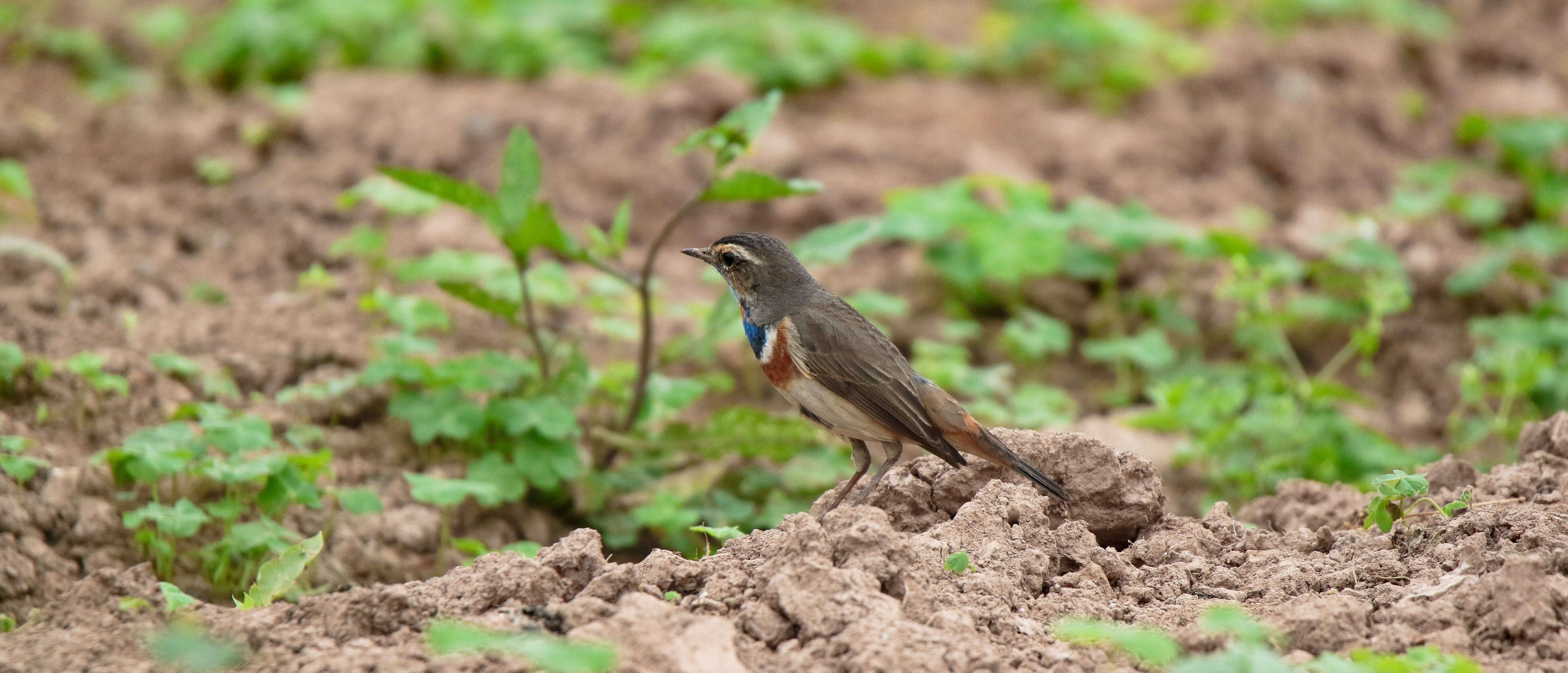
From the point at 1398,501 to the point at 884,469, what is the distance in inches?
61.0

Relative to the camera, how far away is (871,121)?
1026cm

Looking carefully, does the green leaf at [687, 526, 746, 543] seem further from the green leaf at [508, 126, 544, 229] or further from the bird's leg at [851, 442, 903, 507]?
the green leaf at [508, 126, 544, 229]

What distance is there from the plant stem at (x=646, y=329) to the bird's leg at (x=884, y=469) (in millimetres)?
1113

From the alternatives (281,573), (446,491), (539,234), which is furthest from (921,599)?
(539,234)

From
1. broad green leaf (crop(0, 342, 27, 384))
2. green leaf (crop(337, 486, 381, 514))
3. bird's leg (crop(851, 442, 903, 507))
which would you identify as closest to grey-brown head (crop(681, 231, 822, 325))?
bird's leg (crop(851, 442, 903, 507))

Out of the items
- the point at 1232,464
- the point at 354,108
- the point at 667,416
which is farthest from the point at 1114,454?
the point at 354,108

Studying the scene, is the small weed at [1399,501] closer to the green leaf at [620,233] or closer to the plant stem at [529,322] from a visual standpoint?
the green leaf at [620,233]

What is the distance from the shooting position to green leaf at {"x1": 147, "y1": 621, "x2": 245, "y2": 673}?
319 cm

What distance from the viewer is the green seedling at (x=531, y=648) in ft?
9.49

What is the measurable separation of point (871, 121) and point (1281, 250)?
3014 millimetres

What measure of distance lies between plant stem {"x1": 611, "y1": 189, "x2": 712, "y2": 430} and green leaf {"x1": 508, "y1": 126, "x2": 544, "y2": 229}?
501 mm

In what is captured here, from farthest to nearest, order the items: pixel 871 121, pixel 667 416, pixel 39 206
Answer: pixel 871 121
pixel 39 206
pixel 667 416

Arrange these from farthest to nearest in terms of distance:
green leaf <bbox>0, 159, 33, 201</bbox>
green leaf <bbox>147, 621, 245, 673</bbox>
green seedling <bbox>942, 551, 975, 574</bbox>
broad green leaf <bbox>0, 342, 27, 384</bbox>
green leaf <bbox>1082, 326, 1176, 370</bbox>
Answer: green leaf <bbox>1082, 326, 1176, 370</bbox> → green leaf <bbox>0, 159, 33, 201</bbox> → broad green leaf <bbox>0, 342, 27, 384</bbox> → green seedling <bbox>942, 551, 975, 574</bbox> → green leaf <bbox>147, 621, 245, 673</bbox>

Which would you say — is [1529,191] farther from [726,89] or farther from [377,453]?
[377,453]
